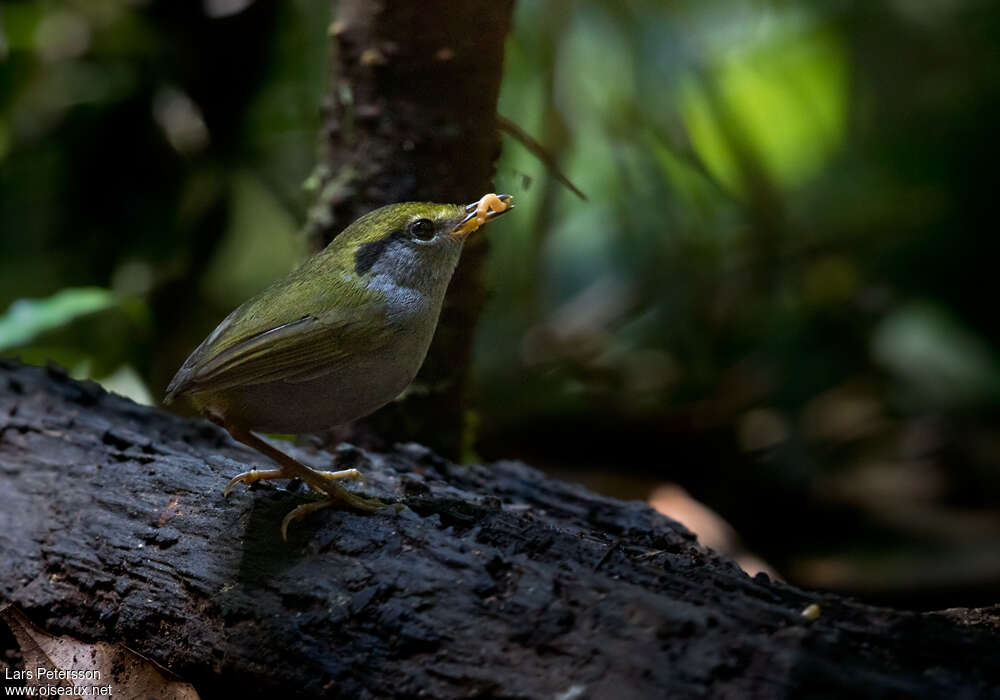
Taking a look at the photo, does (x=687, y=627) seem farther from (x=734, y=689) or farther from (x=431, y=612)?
(x=431, y=612)

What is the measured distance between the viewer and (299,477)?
240 centimetres

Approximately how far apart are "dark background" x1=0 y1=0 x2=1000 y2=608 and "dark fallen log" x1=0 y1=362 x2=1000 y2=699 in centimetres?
125

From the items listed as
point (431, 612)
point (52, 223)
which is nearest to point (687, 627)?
point (431, 612)

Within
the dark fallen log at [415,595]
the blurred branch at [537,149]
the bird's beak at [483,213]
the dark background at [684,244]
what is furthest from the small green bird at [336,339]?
the dark background at [684,244]

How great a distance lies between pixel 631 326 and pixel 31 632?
14.1ft

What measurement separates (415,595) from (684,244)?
3743 mm

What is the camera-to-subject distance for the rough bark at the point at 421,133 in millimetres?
2686

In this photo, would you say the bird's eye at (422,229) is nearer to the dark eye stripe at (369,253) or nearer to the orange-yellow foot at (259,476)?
the dark eye stripe at (369,253)

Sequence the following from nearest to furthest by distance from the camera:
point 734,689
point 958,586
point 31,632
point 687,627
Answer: point 734,689, point 687,627, point 31,632, point 958,586

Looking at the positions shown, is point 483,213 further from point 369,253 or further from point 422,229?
point 369,253

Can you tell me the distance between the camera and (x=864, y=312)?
566 centimetres

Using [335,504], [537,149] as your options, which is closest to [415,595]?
[335,504]

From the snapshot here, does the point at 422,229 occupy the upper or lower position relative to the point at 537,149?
lower

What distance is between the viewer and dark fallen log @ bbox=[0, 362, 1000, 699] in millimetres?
1689
